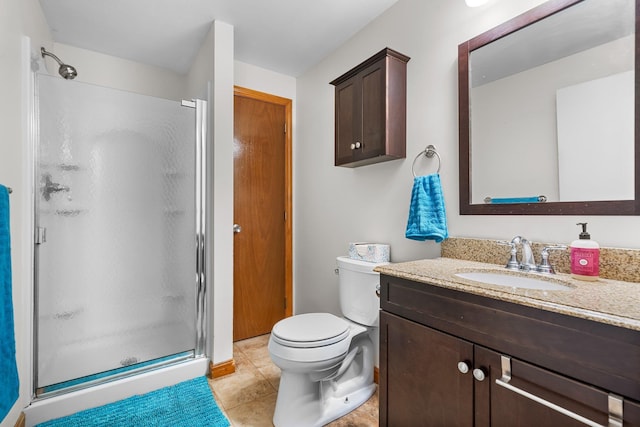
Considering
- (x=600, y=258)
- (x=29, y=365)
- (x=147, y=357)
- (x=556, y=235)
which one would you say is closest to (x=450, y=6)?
(x=556, y=235)

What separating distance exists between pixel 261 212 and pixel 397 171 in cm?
128

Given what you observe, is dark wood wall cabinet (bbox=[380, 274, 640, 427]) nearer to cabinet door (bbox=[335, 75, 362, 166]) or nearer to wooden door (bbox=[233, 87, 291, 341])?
cabinet door (bbox=[335, 75, 362, 166])

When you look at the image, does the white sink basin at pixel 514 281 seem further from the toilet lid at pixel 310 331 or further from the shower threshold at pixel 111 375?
the shower threshold at pixel 111 375

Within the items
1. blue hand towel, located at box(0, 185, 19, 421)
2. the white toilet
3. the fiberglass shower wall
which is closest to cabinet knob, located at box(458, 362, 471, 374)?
the white toilet

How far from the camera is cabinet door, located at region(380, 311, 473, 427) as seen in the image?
908mm

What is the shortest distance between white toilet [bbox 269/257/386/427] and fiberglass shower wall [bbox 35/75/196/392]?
80 cm

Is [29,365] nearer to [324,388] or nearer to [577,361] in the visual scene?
[324,388]

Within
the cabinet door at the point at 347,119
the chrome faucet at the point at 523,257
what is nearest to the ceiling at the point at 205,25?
the cabinet door at the point at 347,119

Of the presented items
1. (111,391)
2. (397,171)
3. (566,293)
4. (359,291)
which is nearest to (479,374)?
(566,293)

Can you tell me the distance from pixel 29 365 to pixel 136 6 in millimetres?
2039

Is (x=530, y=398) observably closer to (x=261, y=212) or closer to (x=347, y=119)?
(x=347, y=119)

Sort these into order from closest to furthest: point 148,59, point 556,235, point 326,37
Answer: point 556,235 → point 326,37 → point 148,59

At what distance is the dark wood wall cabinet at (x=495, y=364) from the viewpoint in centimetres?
65

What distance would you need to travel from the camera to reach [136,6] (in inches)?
71.0
